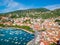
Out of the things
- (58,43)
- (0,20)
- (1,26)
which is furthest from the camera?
(0,20)

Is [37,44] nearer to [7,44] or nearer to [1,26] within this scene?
[7,44]

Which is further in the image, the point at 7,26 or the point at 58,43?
the point at 7,26

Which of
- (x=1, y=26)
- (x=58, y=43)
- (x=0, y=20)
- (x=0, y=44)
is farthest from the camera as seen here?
(x=0, y=20)

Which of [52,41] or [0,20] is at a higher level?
[0,20]

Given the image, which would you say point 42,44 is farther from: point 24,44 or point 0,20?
point 0,20

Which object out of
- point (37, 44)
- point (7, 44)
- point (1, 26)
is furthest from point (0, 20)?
point (37, 44)

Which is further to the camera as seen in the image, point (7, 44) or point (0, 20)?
point (0, 20)

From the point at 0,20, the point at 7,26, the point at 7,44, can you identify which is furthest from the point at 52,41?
the point at 0,20

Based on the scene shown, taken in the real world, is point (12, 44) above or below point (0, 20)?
below

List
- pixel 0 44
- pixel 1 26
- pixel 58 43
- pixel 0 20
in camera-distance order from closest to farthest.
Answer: pixel 58 43, pixel 0 44, pixel 1 26, pixel 0 20
